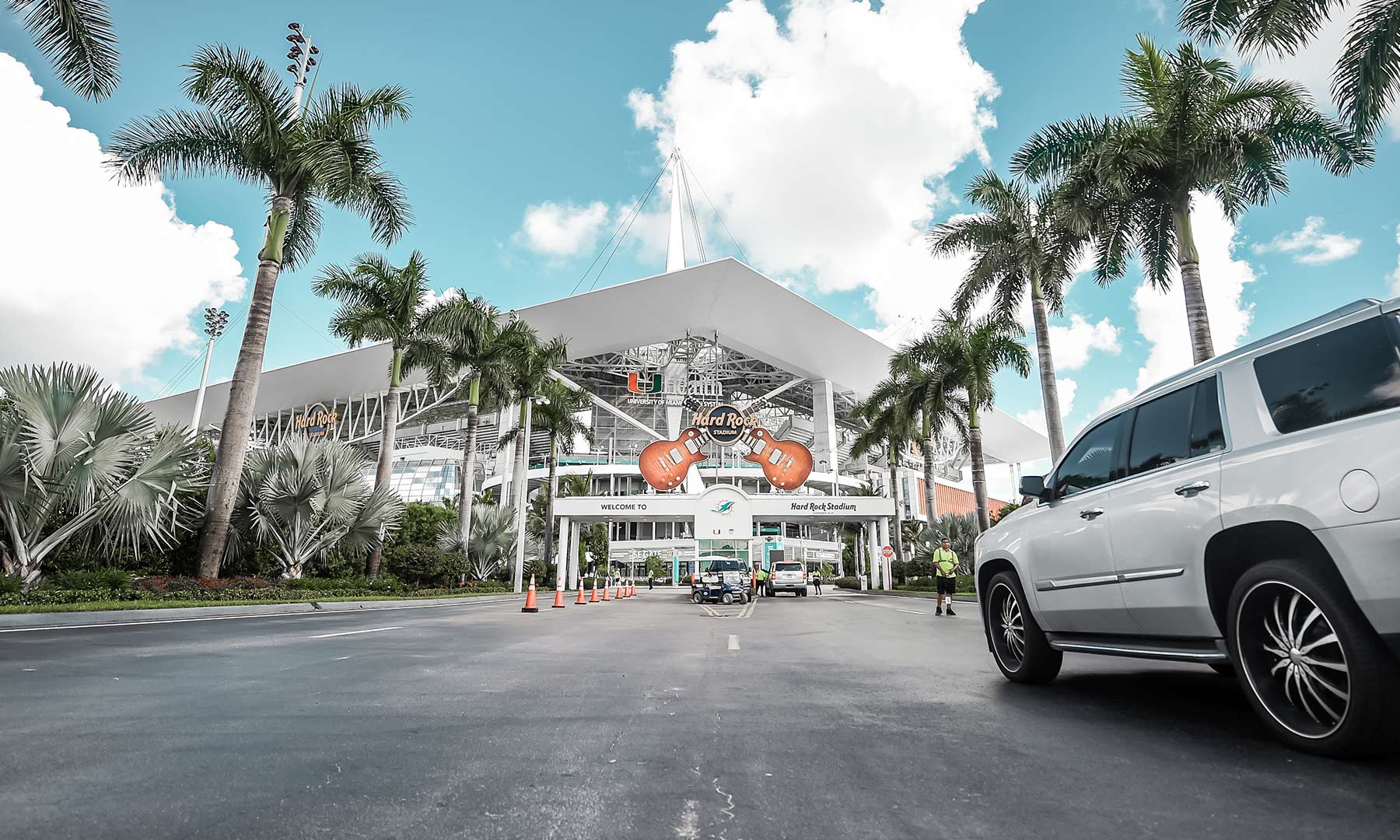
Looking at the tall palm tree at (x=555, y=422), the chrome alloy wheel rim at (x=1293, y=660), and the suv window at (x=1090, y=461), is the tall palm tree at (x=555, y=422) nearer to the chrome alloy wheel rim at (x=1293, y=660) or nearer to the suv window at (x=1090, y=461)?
the suv window at (x=1090, y=461)

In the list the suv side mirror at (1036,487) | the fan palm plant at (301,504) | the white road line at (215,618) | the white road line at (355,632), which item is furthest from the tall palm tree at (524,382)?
the suv side mirror at (1036,487)

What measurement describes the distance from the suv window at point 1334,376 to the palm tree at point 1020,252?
63.7 ft

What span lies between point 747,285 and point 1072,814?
6178 centimetres

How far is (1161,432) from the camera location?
14.6 ft

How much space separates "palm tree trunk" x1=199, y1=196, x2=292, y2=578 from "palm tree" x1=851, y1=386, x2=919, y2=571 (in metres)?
26.3

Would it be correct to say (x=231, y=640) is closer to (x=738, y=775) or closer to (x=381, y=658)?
(x=381, y=658)

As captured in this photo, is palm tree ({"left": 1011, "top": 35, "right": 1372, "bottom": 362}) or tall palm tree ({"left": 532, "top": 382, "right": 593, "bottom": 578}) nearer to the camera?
palm tree ({"left": 1011, "top": 35, "right": 1372, "bottom": 362})

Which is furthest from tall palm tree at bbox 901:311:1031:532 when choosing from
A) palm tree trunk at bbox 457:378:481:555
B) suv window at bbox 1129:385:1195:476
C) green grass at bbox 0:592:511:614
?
suv window at bbox 1129:385:1195:476

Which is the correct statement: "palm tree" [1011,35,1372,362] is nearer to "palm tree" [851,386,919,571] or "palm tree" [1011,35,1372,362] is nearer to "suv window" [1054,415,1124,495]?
"suv window" [1054,415,1124,495]

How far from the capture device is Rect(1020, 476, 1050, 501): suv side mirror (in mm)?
5316

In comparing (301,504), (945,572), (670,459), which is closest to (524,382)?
(670,459)

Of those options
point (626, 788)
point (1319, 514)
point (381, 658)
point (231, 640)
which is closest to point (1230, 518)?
point (1319, 514)

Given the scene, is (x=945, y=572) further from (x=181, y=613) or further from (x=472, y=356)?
(x=472, y=356)

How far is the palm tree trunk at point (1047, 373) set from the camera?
74.7 ft
